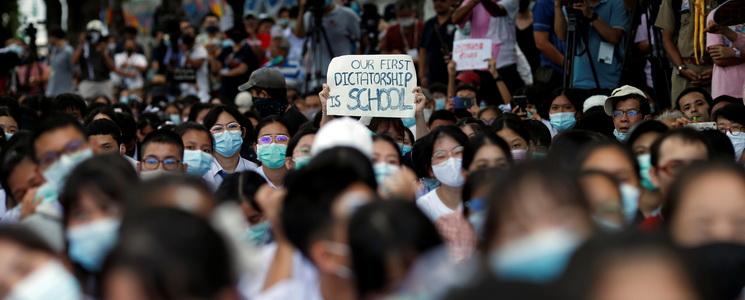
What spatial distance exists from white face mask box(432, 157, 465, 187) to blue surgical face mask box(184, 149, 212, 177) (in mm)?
1777

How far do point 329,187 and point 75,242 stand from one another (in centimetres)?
86

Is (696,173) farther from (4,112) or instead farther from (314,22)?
(314,22)

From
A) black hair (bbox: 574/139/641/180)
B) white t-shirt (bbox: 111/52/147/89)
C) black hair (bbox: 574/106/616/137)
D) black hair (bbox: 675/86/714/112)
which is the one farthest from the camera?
white t-shirt (bbox: 111/52/147/89)

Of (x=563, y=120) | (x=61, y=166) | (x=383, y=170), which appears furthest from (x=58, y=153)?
(x=563, y=120)

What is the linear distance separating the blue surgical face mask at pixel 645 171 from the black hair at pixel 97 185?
226 cm

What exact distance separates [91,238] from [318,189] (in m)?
0.76

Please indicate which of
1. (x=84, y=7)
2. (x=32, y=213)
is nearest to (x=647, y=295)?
(x=32, y=213)

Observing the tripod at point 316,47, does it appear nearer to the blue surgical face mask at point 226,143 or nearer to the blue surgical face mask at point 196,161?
the blue surgical face mask at point 226,143

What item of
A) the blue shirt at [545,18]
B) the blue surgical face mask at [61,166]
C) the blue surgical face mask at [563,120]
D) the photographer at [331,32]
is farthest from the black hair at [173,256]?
the photographer at [331,32]

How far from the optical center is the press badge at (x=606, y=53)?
11.2 metres

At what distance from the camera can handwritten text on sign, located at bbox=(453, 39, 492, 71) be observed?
40.4 ft

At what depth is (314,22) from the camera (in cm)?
1448

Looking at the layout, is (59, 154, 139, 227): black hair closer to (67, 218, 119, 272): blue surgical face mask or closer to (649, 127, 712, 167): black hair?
(67, 218, 119, 272): blue surgical face mask

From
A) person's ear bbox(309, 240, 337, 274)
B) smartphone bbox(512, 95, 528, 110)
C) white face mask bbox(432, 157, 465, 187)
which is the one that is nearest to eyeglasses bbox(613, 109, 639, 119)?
smartphone bbox(512, 95, 528, 110)
